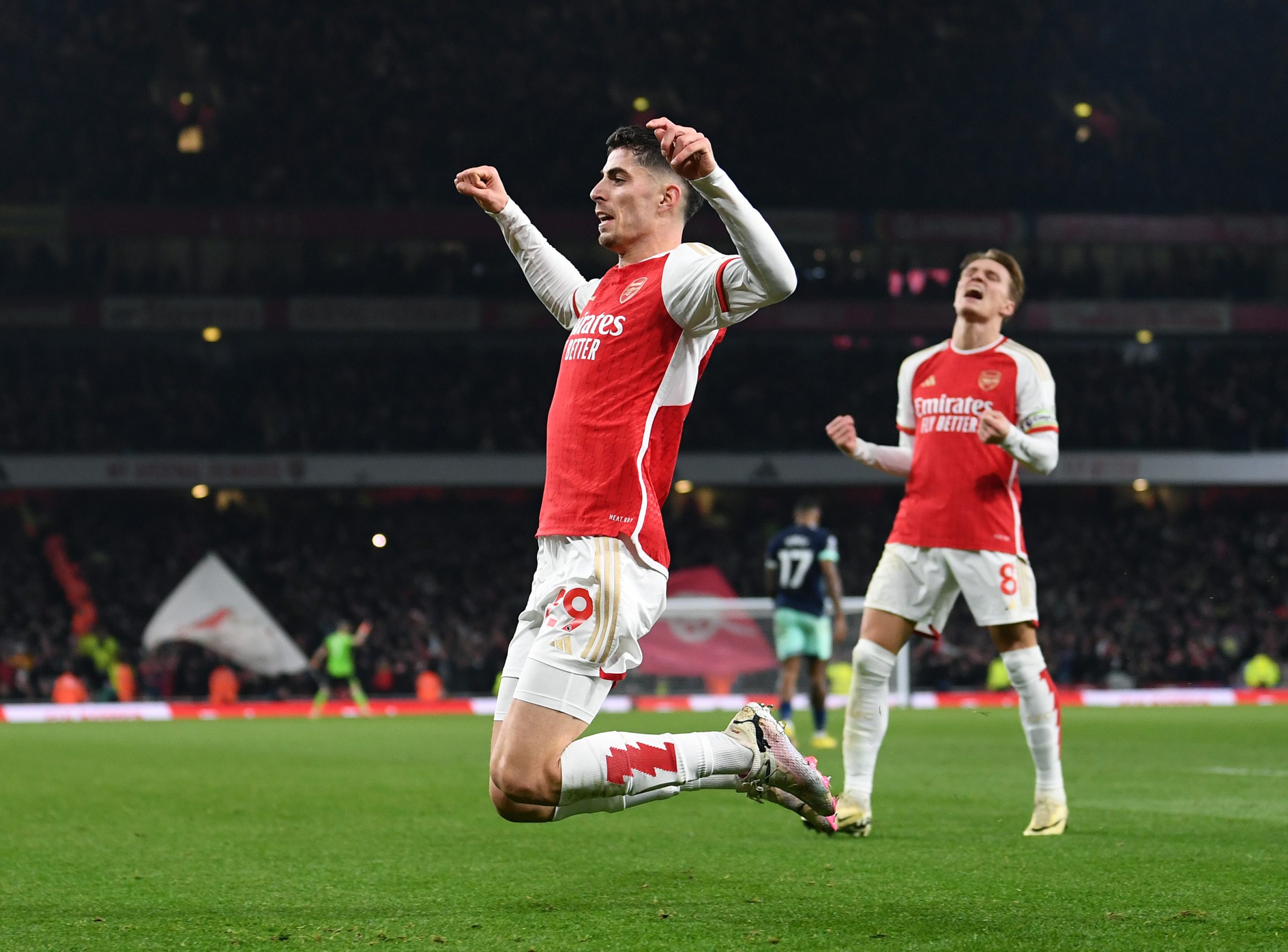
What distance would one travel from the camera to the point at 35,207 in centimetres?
3200

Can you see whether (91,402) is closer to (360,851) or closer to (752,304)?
(360,851)

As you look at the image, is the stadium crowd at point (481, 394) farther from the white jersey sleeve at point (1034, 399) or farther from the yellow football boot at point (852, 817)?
the yellow football boot at point (852, 817)

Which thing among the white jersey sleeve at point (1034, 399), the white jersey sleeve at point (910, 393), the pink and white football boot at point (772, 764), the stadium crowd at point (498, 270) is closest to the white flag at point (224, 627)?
the stadium crowd at point (498, 270)

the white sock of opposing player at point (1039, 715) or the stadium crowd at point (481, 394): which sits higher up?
the stadium crowd at point (481, 394)

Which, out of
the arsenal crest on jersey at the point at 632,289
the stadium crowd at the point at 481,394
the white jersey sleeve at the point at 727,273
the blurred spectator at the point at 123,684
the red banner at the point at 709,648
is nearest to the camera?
the white jersey sleeve at the point at 727,273

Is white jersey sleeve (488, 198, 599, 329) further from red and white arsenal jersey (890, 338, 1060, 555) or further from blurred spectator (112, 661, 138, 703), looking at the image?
blurred spectator (112, 661, 138, 703)

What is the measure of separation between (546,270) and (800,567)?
8.77 m

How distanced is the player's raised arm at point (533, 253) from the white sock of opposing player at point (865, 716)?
2186 millimetres

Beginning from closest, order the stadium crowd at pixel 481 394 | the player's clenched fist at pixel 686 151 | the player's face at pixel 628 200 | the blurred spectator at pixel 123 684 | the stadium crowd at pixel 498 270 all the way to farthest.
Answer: the player's clenched fist at pixel 686 151 → the player's face at pixel 628 200 → the blurred spectator at pixel 123 684 → the stadium crowd at pixel 481 394 → the stadium crowd at pixel 498 270

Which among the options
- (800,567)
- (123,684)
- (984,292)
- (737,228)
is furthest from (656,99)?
(737,228)

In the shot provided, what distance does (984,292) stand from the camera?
6.83 m

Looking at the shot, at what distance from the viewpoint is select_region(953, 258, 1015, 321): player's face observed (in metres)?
6.80

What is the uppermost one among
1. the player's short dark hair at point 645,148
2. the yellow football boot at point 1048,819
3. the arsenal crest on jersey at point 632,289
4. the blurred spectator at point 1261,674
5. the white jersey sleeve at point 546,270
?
the player's short dark hair at point 645,148

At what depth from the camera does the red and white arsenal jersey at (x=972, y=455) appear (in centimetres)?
664
